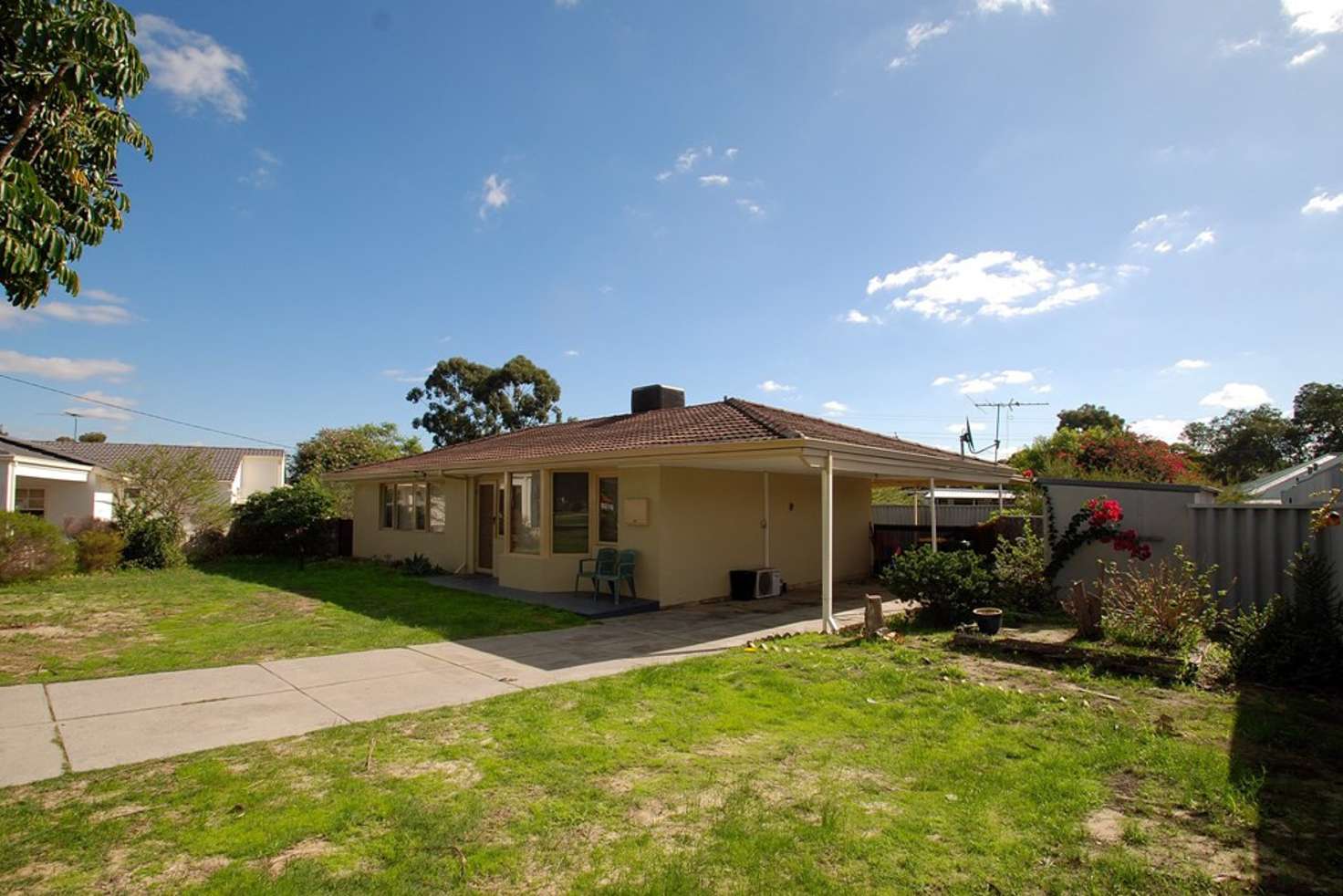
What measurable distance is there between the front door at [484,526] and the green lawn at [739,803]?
10.1m

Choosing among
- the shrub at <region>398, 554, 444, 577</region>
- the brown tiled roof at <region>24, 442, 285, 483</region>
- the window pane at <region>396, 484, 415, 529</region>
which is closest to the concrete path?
the shrub at <region>398, 554, 444, 577</region>

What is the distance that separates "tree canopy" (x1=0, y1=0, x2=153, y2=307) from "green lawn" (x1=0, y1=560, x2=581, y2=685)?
163 inches

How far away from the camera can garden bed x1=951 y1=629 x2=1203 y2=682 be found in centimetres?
638

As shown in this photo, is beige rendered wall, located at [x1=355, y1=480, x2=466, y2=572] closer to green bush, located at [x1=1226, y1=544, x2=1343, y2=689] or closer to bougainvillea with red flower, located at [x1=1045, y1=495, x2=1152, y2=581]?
bougainvillea with red flower, located at [x1=1045, y1=495, x2=1152, y2=581]

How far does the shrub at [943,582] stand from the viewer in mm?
9062

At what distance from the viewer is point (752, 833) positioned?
3520mm

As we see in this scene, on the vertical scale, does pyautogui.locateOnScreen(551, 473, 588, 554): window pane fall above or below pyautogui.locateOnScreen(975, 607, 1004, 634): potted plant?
above

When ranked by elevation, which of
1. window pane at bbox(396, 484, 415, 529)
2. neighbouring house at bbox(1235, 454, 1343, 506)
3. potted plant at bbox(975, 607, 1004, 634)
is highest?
neighbouring house at bbox(1235, 454, 1343, 506)

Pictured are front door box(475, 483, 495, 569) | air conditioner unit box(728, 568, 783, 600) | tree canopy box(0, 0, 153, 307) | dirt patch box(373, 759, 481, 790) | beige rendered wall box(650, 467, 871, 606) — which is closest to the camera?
dirt patch box(373, 759, 481, 790)

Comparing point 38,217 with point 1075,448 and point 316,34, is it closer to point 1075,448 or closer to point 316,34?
point 316,34

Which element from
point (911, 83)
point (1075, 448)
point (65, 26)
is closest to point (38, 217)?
point (65, 26)

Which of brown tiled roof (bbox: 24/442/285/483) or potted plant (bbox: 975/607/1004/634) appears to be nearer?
potted plant (bbox: 975/607/1004/634)

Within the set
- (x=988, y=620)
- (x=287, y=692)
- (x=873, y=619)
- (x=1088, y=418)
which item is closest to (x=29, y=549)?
(x=287, y=692)

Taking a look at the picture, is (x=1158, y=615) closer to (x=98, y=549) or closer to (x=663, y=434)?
(x=663, y=434)
